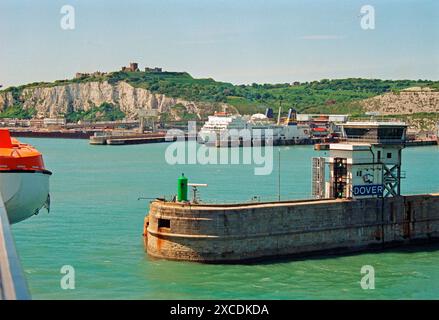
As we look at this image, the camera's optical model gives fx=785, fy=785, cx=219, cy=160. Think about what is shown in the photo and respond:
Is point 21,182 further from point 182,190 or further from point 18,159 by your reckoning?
point 182,190

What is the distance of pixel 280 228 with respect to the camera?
34406 millimetres

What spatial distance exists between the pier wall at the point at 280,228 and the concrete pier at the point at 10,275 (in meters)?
16.2

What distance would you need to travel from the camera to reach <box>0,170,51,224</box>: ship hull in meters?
28.7

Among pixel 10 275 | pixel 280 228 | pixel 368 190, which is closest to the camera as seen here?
pixel 10 275

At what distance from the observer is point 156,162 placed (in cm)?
9919

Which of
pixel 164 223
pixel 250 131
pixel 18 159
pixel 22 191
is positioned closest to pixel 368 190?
pixel 164 223

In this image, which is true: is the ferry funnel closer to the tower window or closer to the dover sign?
the tower window

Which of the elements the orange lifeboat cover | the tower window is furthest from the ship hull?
the tower window

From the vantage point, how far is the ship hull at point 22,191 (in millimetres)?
28734

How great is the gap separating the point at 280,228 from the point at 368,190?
581 cm

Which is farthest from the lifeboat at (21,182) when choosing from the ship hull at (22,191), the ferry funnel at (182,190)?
the ferry funnel at (182,190)

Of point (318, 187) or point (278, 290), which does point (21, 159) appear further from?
point (318, 187)
